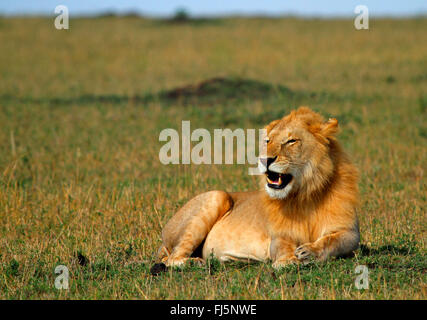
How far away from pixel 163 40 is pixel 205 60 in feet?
21.7

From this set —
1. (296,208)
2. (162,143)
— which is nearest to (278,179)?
(296,208)

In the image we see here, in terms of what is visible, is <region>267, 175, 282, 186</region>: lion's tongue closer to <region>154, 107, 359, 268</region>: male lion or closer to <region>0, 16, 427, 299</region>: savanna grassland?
<region>154, 107, 359, 268</region>: male lion

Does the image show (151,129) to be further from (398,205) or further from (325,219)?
(325,219)

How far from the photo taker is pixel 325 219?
6.19 metres

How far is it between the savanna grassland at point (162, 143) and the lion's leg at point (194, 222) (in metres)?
0.36

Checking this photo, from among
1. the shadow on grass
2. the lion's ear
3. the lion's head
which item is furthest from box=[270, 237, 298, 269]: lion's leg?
the shadow on grass

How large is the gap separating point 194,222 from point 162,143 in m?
7.08

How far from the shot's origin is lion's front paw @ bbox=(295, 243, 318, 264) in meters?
5.84

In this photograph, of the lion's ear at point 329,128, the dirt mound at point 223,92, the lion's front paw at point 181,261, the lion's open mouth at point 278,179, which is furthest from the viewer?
the dirt mound at point 223,92

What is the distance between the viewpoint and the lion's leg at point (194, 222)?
22.5 feet

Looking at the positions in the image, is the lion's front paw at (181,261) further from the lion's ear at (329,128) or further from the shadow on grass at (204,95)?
the shadow on grass at (204,95)

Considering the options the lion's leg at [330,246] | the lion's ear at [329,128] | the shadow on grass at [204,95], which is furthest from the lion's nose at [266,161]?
the shadow on grass at [204,95]

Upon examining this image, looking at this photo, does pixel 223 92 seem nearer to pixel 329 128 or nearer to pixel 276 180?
pixel 329 128

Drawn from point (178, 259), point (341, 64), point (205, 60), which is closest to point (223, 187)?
point (178, 259)
